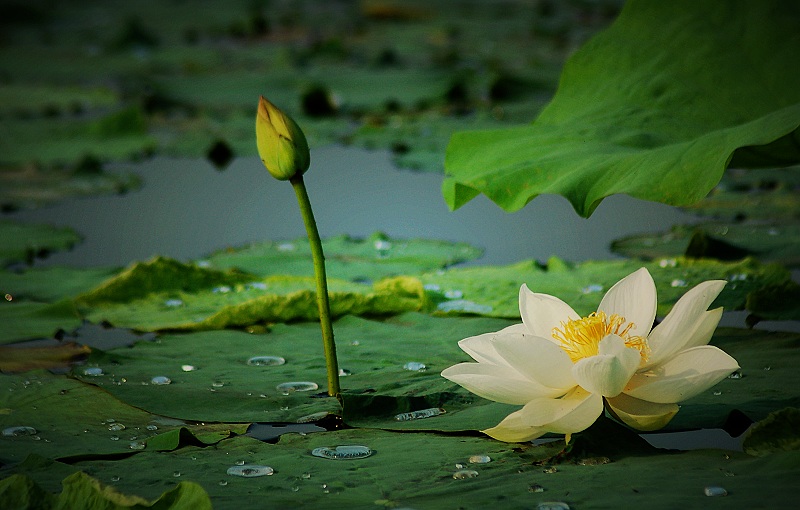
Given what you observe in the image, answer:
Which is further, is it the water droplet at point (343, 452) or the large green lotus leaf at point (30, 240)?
the large green lotus leaf at point (30, 240)

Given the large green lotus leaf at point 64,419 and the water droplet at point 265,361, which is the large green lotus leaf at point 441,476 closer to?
the large green lotus leaf at point 64,419

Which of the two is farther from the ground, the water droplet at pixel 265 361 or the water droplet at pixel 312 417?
the water droplet at pixel 265 361

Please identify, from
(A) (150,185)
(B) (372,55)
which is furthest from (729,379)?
(B) (372,55)

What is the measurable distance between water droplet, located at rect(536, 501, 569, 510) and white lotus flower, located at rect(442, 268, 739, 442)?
0.45 ft

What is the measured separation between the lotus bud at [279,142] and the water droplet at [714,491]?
64cm

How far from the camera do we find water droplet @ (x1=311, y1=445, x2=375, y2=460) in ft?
3.65

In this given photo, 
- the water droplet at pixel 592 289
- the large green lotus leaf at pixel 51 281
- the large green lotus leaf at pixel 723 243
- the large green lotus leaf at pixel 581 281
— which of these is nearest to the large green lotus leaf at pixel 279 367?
the large green lotus leaf at pixel 581 281

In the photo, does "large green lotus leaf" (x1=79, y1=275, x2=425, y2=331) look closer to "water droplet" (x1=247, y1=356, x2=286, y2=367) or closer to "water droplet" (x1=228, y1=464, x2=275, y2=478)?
"water droplet" (x1=247, y1=356, x2=286, y2=367)

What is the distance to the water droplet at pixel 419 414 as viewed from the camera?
1246mm

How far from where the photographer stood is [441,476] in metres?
1.02

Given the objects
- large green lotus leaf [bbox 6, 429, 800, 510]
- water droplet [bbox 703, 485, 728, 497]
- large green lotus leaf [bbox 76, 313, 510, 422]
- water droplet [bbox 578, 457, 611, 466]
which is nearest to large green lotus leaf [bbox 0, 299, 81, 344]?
large green lotus leaf [bbox 76, 313, 510, 422]

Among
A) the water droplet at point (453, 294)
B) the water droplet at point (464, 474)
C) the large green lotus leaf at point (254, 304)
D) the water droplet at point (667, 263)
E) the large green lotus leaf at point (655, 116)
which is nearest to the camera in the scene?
the water droplet at point (464, 474)

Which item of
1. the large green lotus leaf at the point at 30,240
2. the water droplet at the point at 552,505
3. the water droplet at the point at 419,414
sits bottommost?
the water droplet at the point at 552,505

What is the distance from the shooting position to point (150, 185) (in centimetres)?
326
